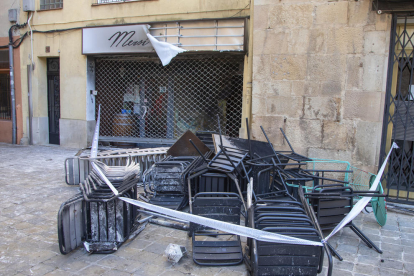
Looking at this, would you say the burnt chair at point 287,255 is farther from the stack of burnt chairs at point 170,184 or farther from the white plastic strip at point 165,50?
the white plastic strip at point 165,50

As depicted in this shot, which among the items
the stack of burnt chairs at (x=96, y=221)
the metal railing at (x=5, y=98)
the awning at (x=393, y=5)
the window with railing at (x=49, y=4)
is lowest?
the stack of burnt chairs at (x=96, y=221)

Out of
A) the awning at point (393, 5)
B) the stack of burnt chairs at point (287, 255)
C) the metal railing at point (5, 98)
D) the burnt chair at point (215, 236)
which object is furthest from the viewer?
the metal railing at point (5, 98)

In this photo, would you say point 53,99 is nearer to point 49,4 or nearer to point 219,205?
point 49,4

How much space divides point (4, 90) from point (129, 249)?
10.1m

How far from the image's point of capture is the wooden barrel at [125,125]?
31.7 feet

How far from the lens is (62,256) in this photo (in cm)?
353

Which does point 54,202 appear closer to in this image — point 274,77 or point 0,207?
point 0,207

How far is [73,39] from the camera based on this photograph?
962 centimetres

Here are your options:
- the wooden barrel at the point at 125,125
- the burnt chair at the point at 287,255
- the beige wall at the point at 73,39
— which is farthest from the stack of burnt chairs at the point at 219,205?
the wooden barrel at the point at 125,125

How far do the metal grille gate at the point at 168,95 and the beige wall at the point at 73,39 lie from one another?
2.06ft

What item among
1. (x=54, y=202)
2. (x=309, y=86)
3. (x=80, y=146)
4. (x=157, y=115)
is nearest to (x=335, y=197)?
(x=309, y=86)

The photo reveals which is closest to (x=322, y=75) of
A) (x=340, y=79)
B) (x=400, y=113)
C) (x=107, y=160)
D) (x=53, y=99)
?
(x=340, y=79)

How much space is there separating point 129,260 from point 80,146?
7.01m

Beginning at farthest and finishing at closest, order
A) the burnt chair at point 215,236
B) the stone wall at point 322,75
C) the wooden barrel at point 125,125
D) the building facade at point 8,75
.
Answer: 1. the building facade at point 8,75
2. the wooden barrel at point 125,125
3. the stone wall at point 322,75
4. the burnt chair at point 215,236
